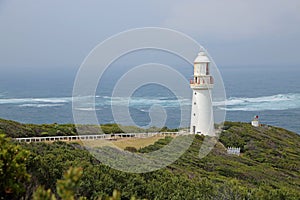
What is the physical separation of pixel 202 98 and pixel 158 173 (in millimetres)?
13287

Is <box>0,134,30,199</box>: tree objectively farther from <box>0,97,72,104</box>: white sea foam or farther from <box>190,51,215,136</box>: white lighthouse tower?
<box>0,97,72,104</box>: white sea foam

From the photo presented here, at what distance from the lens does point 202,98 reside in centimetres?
2733

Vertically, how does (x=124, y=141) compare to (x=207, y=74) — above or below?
below

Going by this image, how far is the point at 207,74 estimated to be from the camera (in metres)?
27.7

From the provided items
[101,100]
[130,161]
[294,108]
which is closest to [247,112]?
[294,108]

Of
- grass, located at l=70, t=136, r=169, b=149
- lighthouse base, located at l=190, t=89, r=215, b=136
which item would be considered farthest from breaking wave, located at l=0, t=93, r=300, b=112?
grass, located at l=70, t=136, r=169, b=149

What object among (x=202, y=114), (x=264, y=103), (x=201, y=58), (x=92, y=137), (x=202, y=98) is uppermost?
(x=201, y=58)

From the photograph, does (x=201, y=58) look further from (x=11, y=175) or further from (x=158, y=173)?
(x=11, y=175)

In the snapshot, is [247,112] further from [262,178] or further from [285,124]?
[262,178]

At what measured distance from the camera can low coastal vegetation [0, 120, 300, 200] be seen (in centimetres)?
751

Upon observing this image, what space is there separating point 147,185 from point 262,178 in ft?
24.3

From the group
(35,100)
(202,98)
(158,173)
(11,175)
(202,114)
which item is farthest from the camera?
(35,100)

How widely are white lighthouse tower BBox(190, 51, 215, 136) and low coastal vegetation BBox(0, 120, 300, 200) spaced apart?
142cm

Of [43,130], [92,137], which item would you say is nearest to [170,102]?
[92,137]
